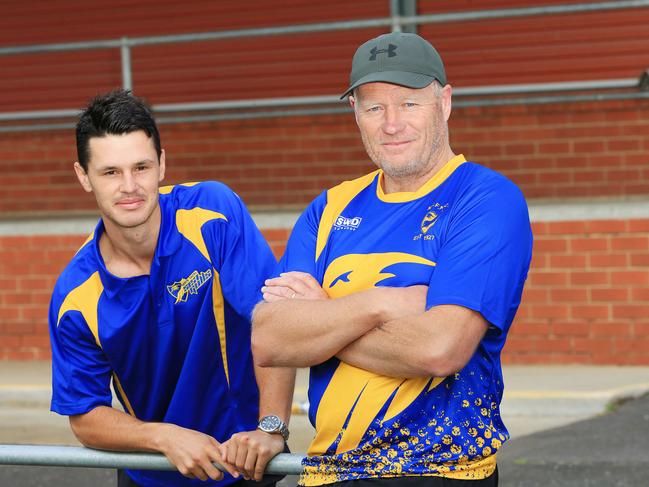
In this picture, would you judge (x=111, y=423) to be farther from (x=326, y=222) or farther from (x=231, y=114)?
(x=231, y=114)

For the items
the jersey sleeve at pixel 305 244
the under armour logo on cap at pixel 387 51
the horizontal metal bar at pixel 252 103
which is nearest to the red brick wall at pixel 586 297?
the horizontal metal bar at pixel 252 103

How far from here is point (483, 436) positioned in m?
2.81

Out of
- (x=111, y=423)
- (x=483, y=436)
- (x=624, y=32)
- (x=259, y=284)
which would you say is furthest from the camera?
(x=624, y=32)

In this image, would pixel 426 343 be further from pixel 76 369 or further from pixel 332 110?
pixel 332 110

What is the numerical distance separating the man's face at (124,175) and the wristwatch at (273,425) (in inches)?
27.6

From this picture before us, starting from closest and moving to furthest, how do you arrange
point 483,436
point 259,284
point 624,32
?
1. point 483,436
2. point 259,284
3. point 624,32

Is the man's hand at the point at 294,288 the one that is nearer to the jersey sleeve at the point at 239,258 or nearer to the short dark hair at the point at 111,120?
the jersey sleeve at the point at 239,258

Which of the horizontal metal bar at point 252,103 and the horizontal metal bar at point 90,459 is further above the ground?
the horizontal metal bar at point 252,103

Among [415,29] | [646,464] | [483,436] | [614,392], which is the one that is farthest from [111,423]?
[415,29]

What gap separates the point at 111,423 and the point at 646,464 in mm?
4153

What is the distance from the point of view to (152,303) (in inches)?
143

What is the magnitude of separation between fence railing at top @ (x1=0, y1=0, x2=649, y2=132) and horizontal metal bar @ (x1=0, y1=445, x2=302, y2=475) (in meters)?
6.79

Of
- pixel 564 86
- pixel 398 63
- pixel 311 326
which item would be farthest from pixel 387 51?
pixel 564 86

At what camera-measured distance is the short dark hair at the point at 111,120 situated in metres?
3.42
